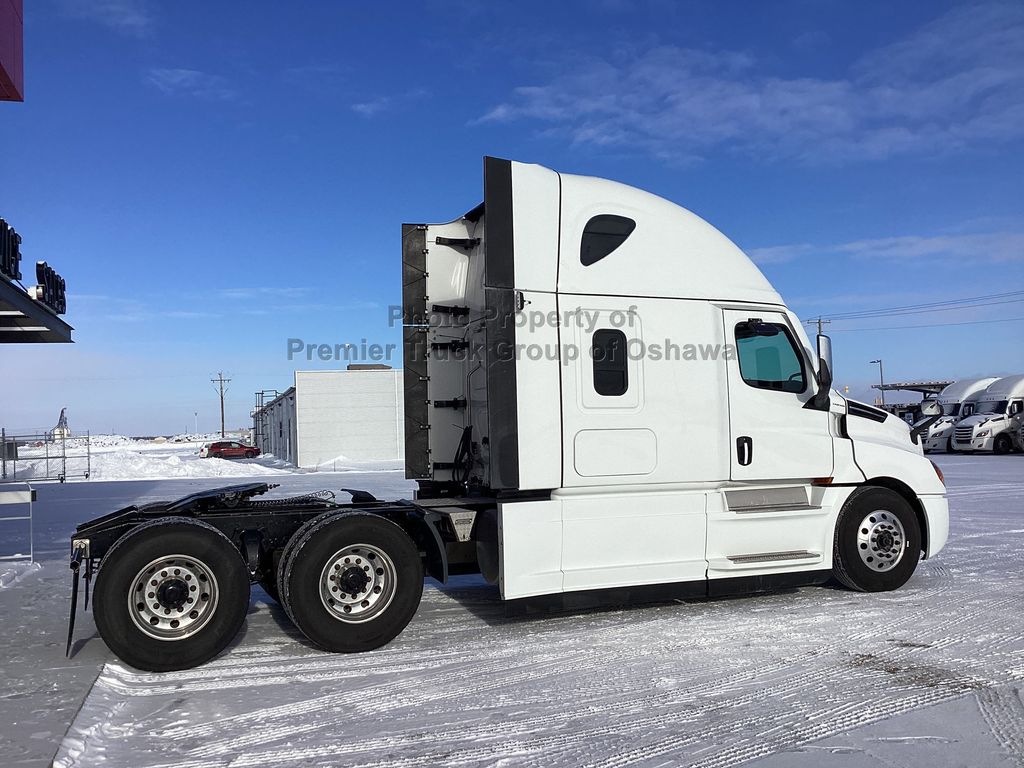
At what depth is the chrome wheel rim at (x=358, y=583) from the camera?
615 cm

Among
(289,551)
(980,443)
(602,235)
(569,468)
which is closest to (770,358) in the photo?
(602,235)

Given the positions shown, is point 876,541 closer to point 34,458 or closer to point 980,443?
point 34,458

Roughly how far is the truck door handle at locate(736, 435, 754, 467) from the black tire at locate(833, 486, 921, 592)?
3.88 feet

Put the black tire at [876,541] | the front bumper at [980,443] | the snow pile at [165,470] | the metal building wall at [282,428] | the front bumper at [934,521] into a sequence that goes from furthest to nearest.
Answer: the metal building wall at [282,428], the front bumper at [980,443], the snow pile at [165,470], the front bumper at [934,521], the black tire at [876,541]

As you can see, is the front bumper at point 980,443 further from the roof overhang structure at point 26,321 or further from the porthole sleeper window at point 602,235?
the roof overhang structure at point 26,321

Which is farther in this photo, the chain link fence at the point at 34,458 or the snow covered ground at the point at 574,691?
the chain link fence at the point at 34,458

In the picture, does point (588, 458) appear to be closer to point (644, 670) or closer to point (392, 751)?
point (644, 670)

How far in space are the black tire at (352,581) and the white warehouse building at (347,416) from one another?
3897cm

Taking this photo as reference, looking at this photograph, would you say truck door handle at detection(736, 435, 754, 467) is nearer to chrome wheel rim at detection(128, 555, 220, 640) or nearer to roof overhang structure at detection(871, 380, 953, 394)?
chrome wheel rim at detection(128, 555, 220, 640)

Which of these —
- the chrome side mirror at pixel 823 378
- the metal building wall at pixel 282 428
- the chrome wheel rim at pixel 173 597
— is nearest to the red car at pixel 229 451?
the metal building wall at pixel 282 428

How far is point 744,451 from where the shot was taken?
7.25 m

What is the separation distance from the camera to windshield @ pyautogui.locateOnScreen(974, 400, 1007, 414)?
35.8 meters

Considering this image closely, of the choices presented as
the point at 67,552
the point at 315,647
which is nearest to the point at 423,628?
the point at 315,647

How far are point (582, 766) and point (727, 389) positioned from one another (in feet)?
13.1
